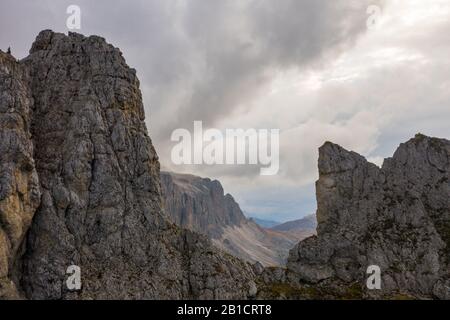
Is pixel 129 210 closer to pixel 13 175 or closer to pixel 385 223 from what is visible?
pixel 13 175

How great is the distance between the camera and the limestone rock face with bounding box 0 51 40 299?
83000mm

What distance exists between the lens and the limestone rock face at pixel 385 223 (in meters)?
106

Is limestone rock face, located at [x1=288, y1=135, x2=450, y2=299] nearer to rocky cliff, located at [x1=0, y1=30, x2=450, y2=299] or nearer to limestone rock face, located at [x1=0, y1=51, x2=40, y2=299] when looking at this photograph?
rocky cliff, located at [x1=0, y1=30, x2=450, y2=299]

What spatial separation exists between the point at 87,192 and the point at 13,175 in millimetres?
19949

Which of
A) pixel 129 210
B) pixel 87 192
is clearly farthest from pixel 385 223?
pixel 87 192

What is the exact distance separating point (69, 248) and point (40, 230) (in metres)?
8.19

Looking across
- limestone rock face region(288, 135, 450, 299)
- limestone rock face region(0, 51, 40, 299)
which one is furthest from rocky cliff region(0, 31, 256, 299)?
limestone rock face region(288, 135, 450, 299)

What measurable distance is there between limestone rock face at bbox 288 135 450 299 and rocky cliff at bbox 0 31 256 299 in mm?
25037

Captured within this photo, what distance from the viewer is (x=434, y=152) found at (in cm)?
12388

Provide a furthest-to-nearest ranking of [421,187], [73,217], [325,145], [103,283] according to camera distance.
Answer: [325,145] < [421,187] < [73,217] < [103,283]

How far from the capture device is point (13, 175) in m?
86.8

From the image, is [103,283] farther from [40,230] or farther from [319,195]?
[319,195]

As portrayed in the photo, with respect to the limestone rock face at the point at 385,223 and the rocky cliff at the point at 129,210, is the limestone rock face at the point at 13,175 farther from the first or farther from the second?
the limestone rock face at the point at 385,223
